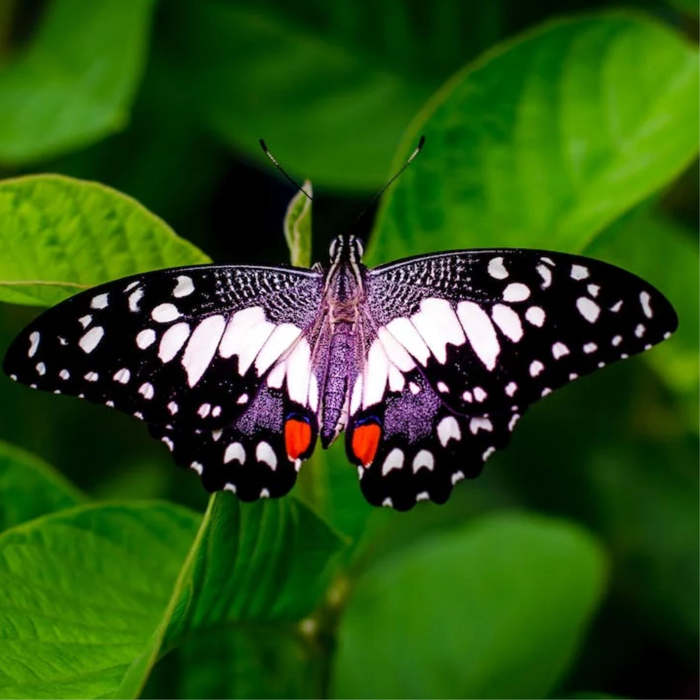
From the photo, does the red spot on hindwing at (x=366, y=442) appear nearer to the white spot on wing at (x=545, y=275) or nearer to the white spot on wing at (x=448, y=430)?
the white spot on wing at (x=448, y=430)

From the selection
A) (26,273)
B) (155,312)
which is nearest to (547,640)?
(155,312)

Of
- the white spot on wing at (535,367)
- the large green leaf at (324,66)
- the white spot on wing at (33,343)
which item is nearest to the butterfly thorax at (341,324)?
the white spot on wing at (535,367)

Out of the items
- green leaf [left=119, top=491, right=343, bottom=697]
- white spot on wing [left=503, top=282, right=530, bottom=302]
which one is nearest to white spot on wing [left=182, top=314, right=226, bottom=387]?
green leaf [left=119, top=491, right=343, bottom=697]

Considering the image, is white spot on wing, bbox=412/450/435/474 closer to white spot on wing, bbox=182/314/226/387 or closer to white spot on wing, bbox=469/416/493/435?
white spot on wing, bbox=469/416/493/435

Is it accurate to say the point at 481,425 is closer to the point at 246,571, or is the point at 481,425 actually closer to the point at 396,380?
the point at 396,380

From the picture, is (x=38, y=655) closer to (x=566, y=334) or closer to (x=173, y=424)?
(x=173, y=424)

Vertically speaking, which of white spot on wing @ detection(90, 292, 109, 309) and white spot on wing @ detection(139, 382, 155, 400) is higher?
white spot on wing @ detection(90, 292, 109, 309)
